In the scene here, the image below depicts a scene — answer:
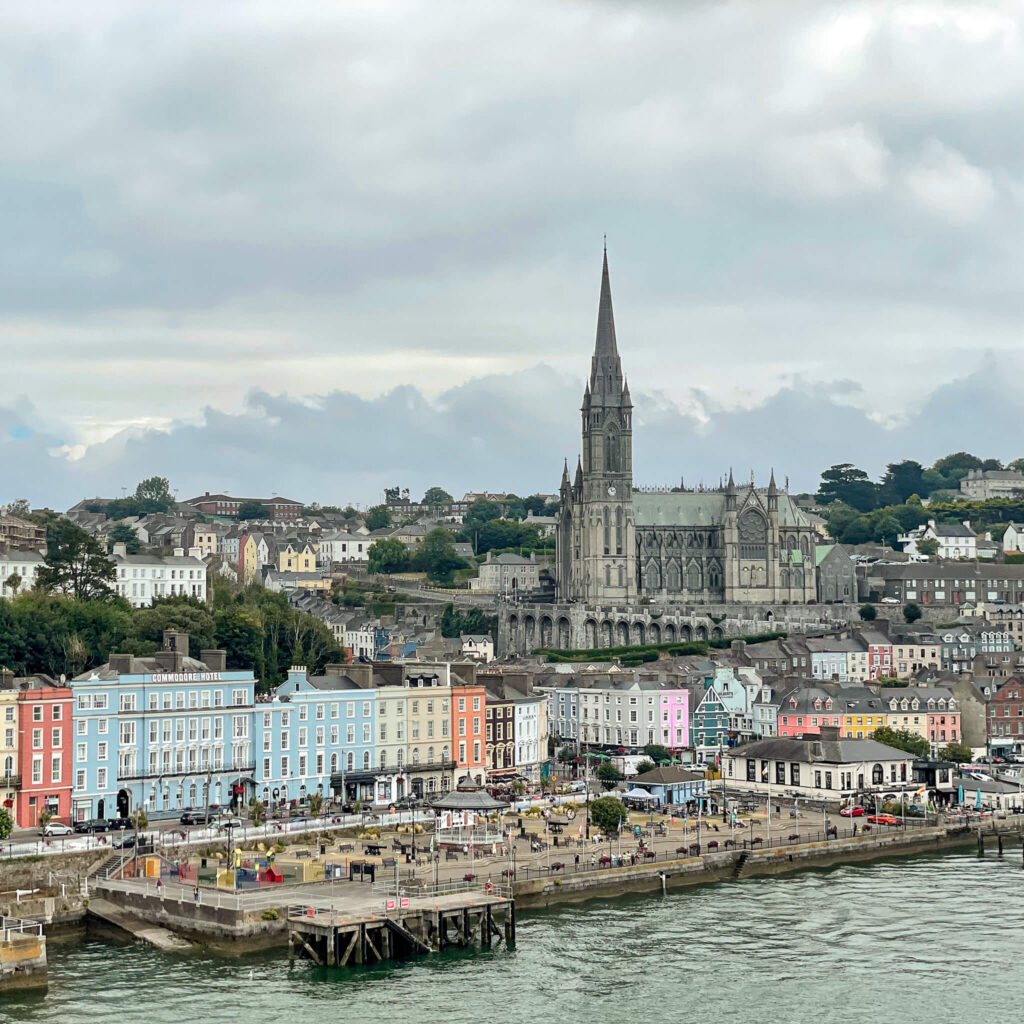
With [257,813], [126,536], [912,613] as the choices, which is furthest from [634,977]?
[126,536]

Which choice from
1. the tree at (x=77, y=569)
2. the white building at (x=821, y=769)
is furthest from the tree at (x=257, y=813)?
the tree at (x=77, y=569)

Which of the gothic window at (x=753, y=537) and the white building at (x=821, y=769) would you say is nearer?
the white building at (x=821, y=769)

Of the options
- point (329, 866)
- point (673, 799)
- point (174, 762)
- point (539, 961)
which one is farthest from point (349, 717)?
point (539, 961)

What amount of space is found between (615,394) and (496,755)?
102722 millimetres

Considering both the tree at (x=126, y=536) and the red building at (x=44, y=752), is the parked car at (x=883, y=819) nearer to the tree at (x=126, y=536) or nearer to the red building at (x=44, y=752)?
the red building at (x=44, y=752)

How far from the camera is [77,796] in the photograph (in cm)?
7169

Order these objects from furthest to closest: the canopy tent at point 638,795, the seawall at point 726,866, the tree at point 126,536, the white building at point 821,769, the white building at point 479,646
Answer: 1. the tree at point 126,536
2. the white building at point 479,646
3. the white building at point 821,769
4. the canopy tent at point 638,795
5. the seawall at point 726,866

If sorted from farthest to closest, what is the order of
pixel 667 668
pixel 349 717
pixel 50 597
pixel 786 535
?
pixel 786 535 → pixel 667 668 → pixel 50 597 → pixel 349 717

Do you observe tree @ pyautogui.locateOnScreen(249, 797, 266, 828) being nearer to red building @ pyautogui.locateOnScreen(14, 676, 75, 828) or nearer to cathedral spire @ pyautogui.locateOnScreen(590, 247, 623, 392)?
red building @ pyautogui.locateOnScreen(14, 676, 75, 828)

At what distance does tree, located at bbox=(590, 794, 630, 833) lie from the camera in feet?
236

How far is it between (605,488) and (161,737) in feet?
378

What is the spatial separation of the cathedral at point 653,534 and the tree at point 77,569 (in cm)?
6519

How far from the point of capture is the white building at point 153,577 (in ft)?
449

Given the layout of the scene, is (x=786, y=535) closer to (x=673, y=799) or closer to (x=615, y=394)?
(x=615, y=394)
